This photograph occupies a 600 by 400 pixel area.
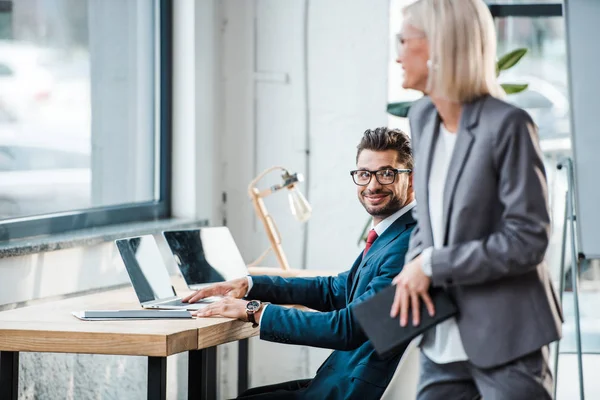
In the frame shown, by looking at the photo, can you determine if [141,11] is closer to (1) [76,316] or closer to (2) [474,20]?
(1) [76,316]

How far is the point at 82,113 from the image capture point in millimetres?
3365

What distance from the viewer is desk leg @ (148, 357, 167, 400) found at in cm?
213

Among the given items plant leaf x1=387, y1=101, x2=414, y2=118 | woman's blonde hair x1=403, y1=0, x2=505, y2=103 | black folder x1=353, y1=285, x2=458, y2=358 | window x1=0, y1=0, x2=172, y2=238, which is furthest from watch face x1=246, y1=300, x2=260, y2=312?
plant leaf x1=387, y1=101, x2=414, y2=118

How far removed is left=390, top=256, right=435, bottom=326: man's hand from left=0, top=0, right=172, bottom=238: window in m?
1.72

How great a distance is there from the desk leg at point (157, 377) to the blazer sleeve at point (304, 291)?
0.42 m

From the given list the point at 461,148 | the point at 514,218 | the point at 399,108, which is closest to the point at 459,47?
the point at 461,148

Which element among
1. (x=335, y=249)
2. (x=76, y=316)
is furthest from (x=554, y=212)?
(x=76, y=316)

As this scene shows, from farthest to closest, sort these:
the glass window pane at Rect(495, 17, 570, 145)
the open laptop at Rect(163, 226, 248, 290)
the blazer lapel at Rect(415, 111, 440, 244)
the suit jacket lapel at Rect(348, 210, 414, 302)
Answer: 1. the glass window pane at Rect(495, 17, 570, 145)
2. the open laptop at Rect(163, 226, 248, 290)
3. the suit jacket lapel at Rect(348, 210, 414, 302)
4. the blazer lapel at Rect(415, 111, 440, 244)

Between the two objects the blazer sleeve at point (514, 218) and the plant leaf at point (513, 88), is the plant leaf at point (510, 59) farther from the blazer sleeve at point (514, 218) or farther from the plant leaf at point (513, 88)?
the blazer sleeve at point (514, 218)

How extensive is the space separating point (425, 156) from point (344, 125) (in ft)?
6.90

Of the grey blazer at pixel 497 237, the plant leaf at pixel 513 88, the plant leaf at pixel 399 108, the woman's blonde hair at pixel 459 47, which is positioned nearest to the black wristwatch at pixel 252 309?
the grey blazer at pixel 497 237

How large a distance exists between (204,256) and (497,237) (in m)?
1.36

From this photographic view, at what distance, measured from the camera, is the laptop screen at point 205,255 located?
8.76 feet

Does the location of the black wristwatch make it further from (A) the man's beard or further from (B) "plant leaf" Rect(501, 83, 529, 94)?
(B) "plant leaf" Rect(501, 83, 529, 94)
